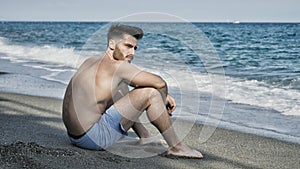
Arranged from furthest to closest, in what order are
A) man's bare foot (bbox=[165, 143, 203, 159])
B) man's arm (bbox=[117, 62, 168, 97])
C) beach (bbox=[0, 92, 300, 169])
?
man's bare foot (bbox=[165, 143, 203, 159])
man's arm (bbox=[117, 62, 168, 97])
beach (bbox=[0, 92, 300, 169])

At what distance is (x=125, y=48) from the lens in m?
4.62

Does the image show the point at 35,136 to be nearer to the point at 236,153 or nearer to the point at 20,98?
the point at 236,153

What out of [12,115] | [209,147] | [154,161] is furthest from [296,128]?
[12,115]

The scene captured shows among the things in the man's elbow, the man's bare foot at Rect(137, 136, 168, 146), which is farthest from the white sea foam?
the man's elbow

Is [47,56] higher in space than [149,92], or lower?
lower

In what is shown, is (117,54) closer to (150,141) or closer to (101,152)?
(101,152)

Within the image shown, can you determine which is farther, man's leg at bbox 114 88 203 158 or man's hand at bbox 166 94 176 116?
man's hand at bbox 166 94 176 116

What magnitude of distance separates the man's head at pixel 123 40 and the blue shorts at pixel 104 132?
1.66 ft

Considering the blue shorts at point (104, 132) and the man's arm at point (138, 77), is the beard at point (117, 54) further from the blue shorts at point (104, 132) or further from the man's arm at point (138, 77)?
the blue shorts at point (104, 132)

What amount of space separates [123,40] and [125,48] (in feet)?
0.26

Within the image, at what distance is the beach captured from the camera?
4285mm

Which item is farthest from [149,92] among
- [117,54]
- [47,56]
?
[47,56]

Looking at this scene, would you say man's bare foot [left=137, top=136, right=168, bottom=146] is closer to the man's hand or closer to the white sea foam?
the man's hand

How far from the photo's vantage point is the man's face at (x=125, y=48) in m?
4.59
